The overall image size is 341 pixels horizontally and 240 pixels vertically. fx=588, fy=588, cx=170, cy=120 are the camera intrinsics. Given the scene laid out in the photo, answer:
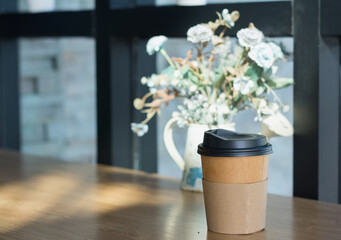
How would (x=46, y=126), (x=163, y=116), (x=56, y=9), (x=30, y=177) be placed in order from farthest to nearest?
(x=46, y=126)
(x=56, y=9)
(x=163, y=116)
(x=30, y=177)

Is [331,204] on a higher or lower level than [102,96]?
lower

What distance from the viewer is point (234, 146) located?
1188mm

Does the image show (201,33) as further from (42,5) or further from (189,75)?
(42,5)

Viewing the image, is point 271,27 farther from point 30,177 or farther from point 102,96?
point 30,177

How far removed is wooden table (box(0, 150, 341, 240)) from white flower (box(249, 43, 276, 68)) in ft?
1.17

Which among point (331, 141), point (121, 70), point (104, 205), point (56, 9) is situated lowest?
point (104, 205)

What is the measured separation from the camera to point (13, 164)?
6.68 feet

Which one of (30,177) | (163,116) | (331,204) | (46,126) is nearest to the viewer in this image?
(331,204)

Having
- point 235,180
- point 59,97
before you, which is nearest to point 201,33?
point 235,180

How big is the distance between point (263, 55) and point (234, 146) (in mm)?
311

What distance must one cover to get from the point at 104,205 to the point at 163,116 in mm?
566

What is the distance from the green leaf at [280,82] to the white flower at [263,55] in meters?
0.12

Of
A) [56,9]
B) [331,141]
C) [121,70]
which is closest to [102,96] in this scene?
[121,70]

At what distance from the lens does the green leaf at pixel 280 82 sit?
1520 millimetres
